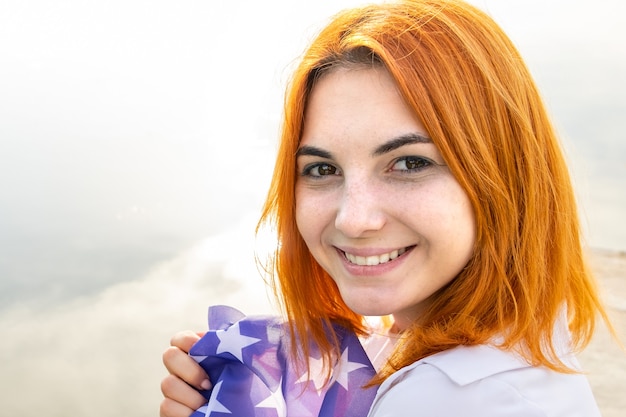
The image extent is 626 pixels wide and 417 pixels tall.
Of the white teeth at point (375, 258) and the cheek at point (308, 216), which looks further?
the cheek at point (308, 216)

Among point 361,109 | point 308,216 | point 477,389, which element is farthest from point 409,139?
point 477,389

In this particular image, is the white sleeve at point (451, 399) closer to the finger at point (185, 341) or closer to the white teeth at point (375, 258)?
the white teeth at point (375, 258)

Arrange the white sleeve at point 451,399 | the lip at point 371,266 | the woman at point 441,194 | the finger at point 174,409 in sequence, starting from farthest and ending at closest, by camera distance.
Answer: the finger at point 174,409
the lip at point 371,266
the woman at point 441,194
the white sleeve at point 451,399

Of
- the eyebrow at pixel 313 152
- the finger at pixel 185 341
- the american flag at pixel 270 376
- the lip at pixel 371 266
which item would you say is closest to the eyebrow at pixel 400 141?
the eyebrow at pixel 313 152

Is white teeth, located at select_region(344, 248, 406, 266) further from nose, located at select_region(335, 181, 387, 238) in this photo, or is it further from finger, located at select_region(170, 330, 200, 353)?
finger, located at select_region(170, 330, 200, 353)

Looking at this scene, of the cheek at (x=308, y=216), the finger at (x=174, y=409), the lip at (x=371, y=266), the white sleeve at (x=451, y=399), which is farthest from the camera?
the finger at (x=174, y=409)

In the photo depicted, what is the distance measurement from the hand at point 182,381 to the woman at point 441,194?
534 millimetres

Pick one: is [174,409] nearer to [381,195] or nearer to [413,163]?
[381,195]

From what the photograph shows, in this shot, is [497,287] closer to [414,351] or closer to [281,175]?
[414,351]

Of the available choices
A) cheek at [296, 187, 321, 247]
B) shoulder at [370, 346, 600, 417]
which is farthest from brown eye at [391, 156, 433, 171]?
shoulder at [370, 346, 600, 417]

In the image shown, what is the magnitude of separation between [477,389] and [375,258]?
443 millimetres

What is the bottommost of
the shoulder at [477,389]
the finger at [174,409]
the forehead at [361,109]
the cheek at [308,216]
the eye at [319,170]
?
→ the finger at [174,409]

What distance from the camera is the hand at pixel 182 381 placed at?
6.35ft

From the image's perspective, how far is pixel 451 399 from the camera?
1.28 metres
